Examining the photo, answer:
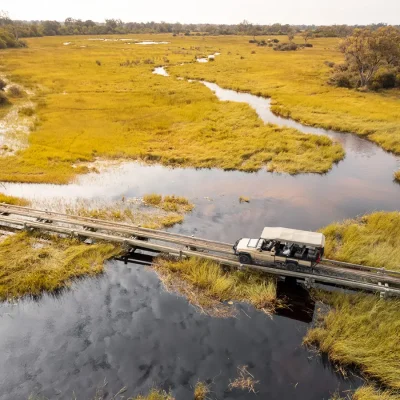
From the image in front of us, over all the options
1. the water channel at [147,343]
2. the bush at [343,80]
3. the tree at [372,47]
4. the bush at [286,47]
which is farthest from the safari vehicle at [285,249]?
the bush at [286,47]

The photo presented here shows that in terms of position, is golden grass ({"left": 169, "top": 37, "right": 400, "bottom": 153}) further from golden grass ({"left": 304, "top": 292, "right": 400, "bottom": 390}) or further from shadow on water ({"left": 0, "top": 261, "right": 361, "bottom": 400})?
shadow on water ({"left": 0, "top": 261, "right": 361, "bottom": 400})

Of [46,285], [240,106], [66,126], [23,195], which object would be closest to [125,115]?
[66,126]

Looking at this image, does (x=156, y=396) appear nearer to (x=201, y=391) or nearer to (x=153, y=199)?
(x=201, y=391)

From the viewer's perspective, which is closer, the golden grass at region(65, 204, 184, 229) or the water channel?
the water channel

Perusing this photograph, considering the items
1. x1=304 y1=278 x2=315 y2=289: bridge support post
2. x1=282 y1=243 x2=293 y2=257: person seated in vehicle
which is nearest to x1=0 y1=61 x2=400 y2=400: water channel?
x1=304 y1=278 x2=315 y2=289: bridge support post

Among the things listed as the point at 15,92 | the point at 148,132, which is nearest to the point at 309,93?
the point at 148,132

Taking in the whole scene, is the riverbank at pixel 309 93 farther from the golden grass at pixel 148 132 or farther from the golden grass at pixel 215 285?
the golden grass at pixel 215 285
